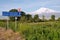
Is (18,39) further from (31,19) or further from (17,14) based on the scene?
(31,19)

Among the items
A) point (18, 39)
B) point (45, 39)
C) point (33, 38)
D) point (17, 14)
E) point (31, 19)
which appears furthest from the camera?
point (31, 19)

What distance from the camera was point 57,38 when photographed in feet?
29.6

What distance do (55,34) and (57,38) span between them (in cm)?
75

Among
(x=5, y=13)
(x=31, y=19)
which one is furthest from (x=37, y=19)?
(x=5, y=13)

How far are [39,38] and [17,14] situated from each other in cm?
1090

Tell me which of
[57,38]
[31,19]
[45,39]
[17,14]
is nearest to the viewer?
[57,38]

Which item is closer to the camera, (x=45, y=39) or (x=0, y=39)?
(x=45, y=39)

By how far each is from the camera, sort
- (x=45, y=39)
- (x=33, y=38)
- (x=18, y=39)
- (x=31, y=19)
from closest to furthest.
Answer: (x=45, y=39) → (x=33, y=38) → (x=18, y=39) → (x=31, y=19)

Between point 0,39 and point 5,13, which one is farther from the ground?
point 5,13

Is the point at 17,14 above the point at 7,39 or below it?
above

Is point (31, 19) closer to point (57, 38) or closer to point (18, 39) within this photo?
point (18, 39)

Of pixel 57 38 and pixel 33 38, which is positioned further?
pixel 33 38

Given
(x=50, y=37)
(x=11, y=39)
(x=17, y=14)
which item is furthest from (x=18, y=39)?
(x=17, y=14)

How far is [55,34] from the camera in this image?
976 cm
